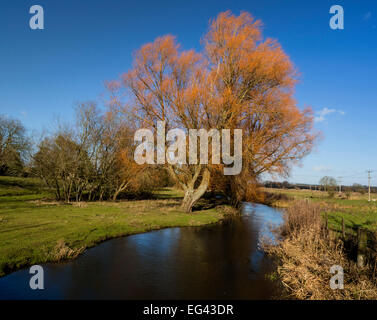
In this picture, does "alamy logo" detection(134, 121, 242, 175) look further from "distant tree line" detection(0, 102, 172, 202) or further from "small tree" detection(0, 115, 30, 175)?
"small tree" detection(0, 115, 30, 175)

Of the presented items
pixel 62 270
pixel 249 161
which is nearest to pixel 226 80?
pixel 249 161

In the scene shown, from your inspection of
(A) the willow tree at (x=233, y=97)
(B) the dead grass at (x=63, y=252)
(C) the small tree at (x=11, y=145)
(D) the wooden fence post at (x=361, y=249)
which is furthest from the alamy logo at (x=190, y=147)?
(C) the small tree at (x=11, y=145)

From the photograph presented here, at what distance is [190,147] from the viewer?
52.7 feet

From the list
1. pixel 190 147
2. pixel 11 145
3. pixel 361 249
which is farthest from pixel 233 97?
pixel 11 145

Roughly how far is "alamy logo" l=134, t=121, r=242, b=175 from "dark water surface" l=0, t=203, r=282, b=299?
22.0ft

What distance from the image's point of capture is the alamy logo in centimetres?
1563

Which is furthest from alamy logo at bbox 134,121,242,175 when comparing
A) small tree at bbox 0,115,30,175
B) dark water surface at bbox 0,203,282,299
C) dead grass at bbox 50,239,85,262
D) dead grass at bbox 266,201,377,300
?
small tree at bbox 0,115,30,175

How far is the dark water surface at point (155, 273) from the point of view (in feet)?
18.2

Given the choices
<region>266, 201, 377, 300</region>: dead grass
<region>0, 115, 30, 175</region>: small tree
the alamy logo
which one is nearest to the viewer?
<region>266, 201, 377, 300</region>: dead grass

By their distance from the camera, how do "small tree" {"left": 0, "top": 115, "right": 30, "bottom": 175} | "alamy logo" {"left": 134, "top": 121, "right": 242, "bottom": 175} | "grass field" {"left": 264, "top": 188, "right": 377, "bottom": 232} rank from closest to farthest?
"grass field" {"left": 264, "top": 188, "right": 377, "bottom": 232} < "alamy logo" {"left": 134, "top": 121, "right": 242, "bottom": 175} < "small tree" {"left": 0, "top": 115, "right": 30, "bottom": 175}

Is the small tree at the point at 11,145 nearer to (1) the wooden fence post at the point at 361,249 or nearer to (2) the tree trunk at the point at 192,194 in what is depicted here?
(2) the tree trunk at the point at 192,194

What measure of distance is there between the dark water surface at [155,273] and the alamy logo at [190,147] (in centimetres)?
671
